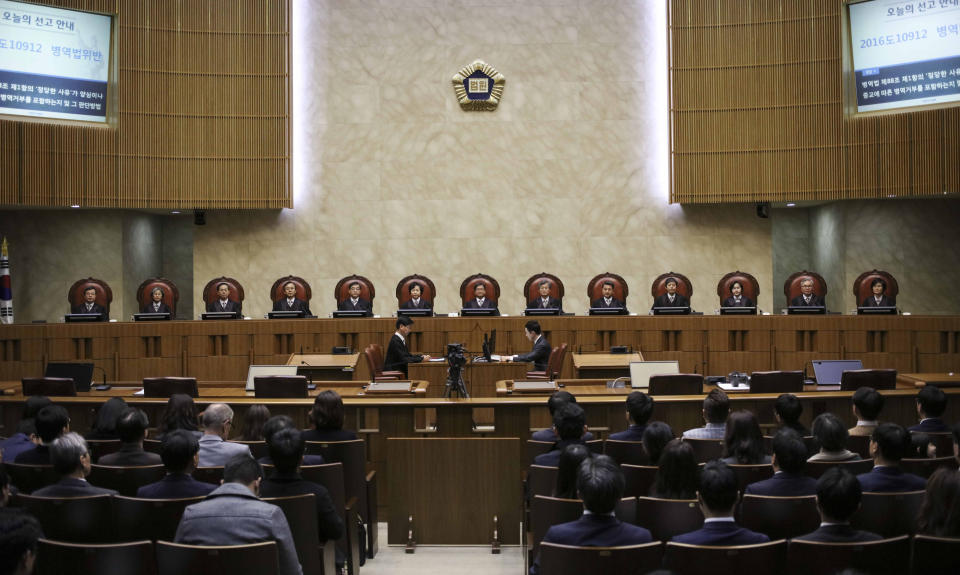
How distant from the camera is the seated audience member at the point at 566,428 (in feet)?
14.9

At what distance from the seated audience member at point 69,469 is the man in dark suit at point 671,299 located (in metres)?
8.33

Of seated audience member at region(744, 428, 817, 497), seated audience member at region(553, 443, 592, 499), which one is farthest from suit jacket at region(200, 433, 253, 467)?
seated audience member at region(744, 428, 817, 497)

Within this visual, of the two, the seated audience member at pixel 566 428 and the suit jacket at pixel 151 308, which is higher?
the suit jacket at pixel 151 308

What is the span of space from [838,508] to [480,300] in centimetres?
821

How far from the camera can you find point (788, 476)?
3.88 m

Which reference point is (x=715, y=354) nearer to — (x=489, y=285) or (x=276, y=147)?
(x=489, y=285)

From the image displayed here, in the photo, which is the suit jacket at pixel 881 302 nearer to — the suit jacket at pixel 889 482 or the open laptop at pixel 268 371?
the open laptop at pixel 268 371

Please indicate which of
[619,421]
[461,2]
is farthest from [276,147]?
[619,421]

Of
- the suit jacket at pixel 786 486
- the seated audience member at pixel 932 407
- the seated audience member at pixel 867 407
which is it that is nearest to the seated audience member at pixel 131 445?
the suit jacket at pixel 786 486

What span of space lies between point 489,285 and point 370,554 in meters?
6.40

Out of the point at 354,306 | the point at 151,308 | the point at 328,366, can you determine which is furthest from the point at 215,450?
the point at 151,308

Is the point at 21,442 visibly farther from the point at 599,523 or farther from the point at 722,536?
the point at 722,536

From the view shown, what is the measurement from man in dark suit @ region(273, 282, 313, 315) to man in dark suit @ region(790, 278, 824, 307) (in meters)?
5.79

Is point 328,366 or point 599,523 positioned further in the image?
point 328,366
